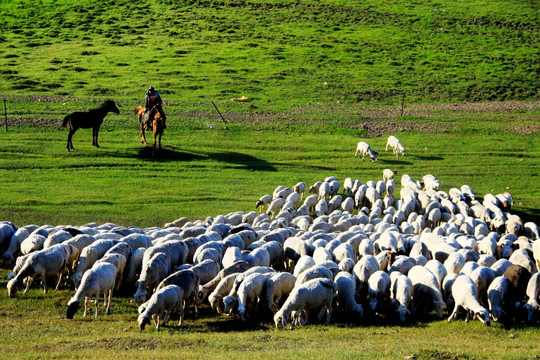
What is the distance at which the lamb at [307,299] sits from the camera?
1498 cm

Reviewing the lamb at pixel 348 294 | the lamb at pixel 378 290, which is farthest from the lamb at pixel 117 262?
the lamb at pixel 378 290

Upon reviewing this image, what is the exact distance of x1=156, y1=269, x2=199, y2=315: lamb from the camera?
1545cm

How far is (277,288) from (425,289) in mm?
3772

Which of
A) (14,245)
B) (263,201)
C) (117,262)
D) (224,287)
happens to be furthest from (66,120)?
(224,287)

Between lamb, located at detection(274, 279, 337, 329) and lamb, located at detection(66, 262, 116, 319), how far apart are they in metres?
4.21

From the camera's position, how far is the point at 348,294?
15984 millimetres

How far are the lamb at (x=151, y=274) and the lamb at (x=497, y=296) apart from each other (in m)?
8.26

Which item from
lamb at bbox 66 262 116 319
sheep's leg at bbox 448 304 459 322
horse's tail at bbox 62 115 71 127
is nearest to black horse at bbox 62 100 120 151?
horse's tail at bbox 62 115 71 127

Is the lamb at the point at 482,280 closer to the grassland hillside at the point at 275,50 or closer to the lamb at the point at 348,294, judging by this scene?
the lamb at the point at 348,294

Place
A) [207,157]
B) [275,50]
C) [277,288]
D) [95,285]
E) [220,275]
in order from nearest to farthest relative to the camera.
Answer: [95,285] → [277,288] → [220,275] → [207,157] → [275,50]

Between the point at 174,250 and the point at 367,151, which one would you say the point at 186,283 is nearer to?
the point at 174,250

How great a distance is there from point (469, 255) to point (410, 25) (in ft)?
199

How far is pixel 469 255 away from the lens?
1903cm

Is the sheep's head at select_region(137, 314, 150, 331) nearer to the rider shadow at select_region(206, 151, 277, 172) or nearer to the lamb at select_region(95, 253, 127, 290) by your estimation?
the lamb at select_region(95, 253, 127, 290)
